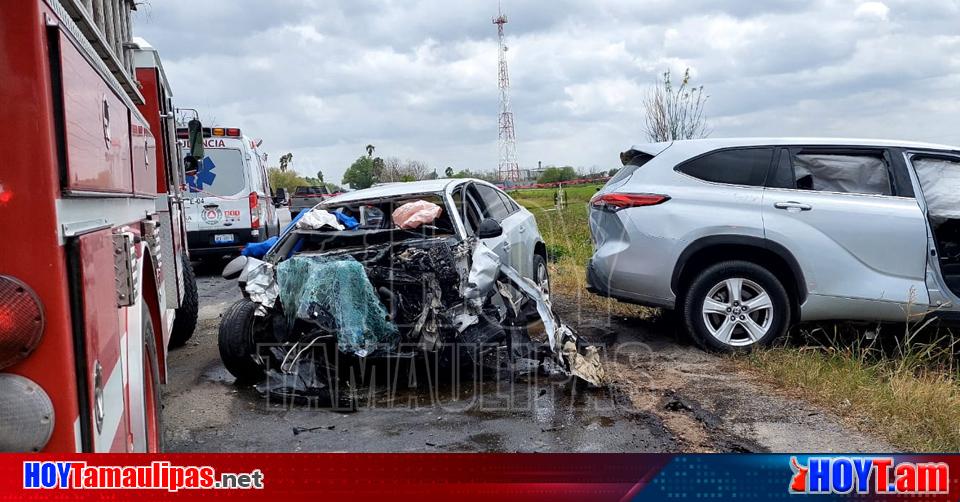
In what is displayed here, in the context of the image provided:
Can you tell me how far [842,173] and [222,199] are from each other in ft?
31.6

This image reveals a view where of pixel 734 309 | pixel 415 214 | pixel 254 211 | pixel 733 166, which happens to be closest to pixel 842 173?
pixel 733 166

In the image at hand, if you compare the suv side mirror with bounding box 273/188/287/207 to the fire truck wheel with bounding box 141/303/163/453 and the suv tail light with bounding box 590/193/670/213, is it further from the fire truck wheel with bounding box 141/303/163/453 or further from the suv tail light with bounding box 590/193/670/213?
the fire truck wheel with bounding box 141/303/163/453

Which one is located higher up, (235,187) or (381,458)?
(235,187)

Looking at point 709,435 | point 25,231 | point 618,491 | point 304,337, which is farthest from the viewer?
point 304,337

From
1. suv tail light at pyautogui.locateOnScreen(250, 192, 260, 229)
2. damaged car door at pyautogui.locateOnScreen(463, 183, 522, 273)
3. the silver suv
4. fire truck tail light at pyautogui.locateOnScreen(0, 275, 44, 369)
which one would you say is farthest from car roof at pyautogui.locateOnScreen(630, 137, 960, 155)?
suv tail light at pyautogui.locateOnScreen(250, 192, 260, 229)

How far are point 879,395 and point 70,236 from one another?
4632 millimetres

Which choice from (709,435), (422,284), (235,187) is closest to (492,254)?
(422,284)

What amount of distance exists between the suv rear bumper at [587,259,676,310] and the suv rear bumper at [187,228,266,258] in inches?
303

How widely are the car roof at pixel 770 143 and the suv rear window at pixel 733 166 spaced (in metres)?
0.08

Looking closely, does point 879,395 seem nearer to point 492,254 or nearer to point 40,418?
point 492,254

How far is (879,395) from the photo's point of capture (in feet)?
15.8

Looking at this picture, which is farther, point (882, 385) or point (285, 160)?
point (285, 160)

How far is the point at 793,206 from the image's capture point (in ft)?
19.6

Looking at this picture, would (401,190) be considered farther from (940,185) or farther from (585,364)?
(940,185)
